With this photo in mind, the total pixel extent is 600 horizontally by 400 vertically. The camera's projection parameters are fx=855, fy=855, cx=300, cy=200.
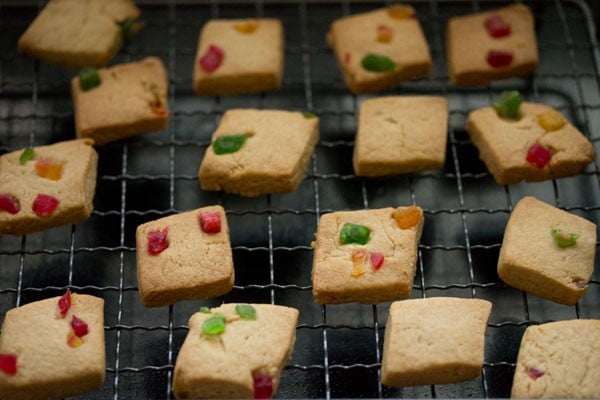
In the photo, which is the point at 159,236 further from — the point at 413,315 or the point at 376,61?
the point at 376,61

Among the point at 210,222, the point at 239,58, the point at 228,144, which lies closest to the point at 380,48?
the point at 239,58

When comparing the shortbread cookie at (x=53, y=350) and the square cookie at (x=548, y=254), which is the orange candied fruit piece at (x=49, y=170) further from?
the square cookie at (x=548, y=254)

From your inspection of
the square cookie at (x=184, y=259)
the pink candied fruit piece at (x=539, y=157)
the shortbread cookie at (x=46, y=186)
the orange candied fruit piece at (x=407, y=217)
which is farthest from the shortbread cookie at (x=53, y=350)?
the pink candied fruit piece at (x=539, y=157)

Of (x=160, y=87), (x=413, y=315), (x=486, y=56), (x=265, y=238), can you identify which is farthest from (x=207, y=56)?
(x=413, y=315)

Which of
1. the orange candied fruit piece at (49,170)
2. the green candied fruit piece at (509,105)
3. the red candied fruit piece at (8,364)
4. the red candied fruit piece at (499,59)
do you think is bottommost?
the red candied fruit piece at (8,364)

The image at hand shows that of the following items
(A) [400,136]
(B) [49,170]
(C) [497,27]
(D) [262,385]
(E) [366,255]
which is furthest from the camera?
(C) [497,27]

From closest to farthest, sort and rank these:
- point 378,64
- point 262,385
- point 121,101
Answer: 1. point 262,385
2. point 121,101
3. point 378,64

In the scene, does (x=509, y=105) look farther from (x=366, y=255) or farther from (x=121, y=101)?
(x=121, y=101)
